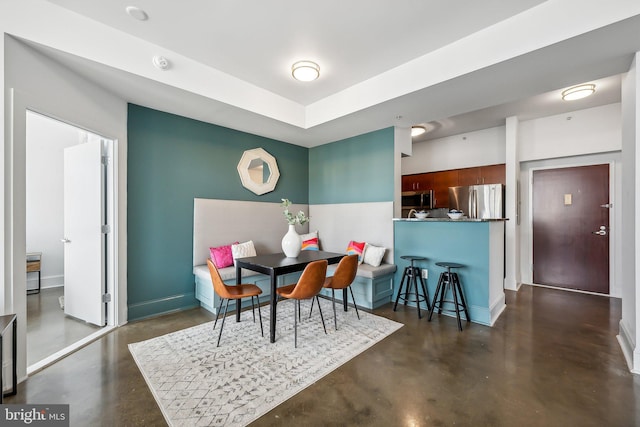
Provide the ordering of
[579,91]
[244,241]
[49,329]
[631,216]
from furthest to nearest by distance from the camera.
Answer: [244,241]
[579,91]
[49,329]
[631,216]

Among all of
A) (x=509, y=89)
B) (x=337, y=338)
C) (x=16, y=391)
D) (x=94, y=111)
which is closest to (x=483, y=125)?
(x=509, y=89)

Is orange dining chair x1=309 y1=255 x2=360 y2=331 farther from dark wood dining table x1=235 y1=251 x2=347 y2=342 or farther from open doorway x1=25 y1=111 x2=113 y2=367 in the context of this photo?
open doorway x1=25 y1=111 x2=113 y2=367

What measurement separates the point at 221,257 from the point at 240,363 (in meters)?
1.77

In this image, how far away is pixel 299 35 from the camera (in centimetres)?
264

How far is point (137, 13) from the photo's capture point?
7.60ft

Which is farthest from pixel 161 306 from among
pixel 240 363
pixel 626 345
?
pixel 626 345

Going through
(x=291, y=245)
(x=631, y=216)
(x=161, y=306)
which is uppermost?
(x=631, y=216)

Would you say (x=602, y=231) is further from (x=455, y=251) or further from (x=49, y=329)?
(x=49, y=329)

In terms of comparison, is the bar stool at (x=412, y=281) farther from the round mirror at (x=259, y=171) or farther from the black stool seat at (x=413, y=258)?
the round mirror at (x=259, y=171)

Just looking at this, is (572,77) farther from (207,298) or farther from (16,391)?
(16,391)

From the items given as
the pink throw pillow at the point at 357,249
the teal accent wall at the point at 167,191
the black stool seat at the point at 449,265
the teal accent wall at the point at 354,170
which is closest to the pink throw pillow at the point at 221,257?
the teal accent wall at the point at 167,191

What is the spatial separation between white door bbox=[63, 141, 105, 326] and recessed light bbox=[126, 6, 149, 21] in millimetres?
1453

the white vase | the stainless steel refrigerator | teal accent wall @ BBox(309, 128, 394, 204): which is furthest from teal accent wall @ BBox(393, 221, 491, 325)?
the stainless steel refrigerator

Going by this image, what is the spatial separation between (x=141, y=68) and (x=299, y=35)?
1558mm
